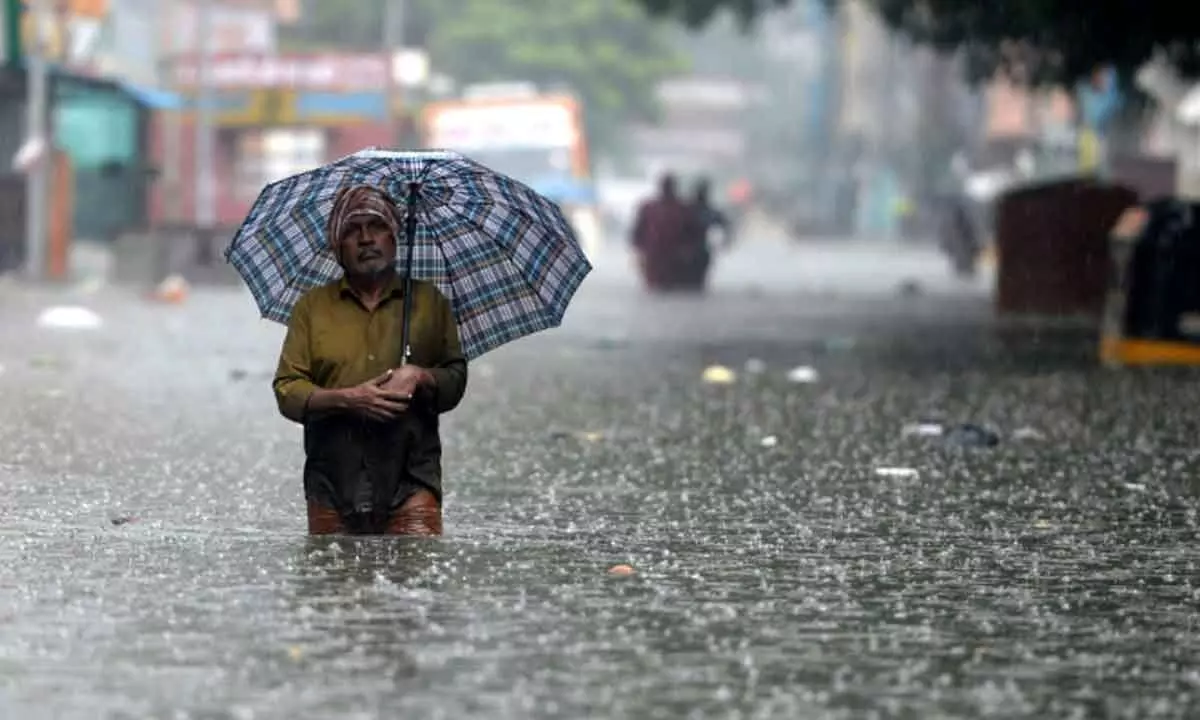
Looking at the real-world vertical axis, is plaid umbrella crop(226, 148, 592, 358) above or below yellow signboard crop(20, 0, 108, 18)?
below

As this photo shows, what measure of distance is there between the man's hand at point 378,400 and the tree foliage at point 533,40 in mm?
90772

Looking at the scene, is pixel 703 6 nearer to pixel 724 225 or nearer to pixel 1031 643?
pixel 724 225

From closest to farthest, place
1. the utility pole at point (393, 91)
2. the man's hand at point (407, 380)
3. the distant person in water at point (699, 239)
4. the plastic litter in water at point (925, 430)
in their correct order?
the man's hand at point (407, 380) → the plastic litter in water at point (925, 430) → the distant person in water at point (699, 239) → the utility pole at point (393, 91)

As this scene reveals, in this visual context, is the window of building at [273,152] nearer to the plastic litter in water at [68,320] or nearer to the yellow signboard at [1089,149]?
the yellow signboard at [1089,149]

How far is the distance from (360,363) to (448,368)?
283 mm

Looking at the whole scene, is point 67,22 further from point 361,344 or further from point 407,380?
point 407,380

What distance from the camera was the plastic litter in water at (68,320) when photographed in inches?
1091

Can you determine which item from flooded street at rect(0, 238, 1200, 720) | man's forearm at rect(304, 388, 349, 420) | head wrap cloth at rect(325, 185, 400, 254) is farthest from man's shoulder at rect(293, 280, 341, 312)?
flooded street at rect(0, 238, 1200, 720)

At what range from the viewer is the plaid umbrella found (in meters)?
10.6

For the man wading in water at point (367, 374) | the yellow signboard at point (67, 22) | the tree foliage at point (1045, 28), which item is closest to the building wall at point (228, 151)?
the yellow signboard at point (67, 22)

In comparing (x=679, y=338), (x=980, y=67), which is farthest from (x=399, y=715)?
(x=980, y=67)

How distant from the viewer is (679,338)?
28.0 meters

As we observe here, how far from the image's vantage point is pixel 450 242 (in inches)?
425

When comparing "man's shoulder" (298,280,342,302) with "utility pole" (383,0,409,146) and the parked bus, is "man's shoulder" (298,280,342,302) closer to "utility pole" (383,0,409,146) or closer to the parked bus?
the parked bus
